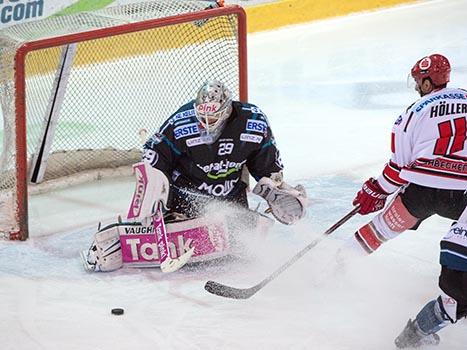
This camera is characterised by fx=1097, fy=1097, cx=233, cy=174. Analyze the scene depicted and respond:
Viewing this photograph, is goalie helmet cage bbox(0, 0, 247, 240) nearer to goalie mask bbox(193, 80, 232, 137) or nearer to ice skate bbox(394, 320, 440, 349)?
goalie mask bbox(193, 80, 232, 137)

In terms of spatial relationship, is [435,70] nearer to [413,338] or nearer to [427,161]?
[427,161]

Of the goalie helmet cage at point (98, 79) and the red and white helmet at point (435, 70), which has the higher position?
Answer: the red and white helmet at point (435, 70)

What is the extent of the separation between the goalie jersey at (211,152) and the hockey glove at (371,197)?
0.42 m

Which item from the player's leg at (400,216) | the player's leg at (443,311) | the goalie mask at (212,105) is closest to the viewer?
the player's leg at (443,311)

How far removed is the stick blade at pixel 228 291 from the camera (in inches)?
139

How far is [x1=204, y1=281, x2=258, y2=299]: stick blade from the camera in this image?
3.53 metres

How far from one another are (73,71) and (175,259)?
4.68 feet

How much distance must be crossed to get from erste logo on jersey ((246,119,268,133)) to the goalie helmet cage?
0.70m

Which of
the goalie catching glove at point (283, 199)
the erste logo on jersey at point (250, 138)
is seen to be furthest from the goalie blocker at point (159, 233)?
the erste logo on jersey at point (250, 138)

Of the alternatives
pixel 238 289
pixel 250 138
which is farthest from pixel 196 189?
pixel 238 289

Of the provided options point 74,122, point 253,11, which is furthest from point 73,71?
point 253,11

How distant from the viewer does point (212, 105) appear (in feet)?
12.1

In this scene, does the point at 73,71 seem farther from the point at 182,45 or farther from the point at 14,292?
the point at 14,292

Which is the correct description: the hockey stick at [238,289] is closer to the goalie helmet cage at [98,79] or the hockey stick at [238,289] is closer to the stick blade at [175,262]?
the stick blade at [175,262]
